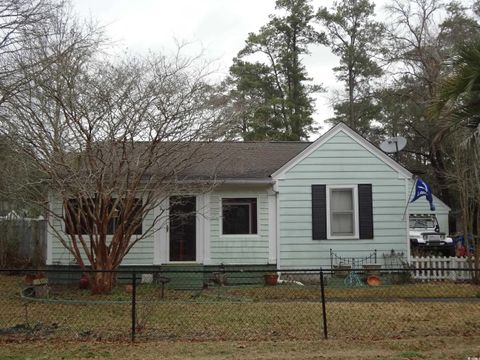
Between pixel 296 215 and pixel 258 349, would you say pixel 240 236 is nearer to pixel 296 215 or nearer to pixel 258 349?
pixel 296 215

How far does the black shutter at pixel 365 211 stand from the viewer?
46.4ft

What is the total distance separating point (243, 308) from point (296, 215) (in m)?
5.00

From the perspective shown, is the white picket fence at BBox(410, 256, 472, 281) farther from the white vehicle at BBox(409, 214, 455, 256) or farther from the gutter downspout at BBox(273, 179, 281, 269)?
the white vehicle at BBox(409, 214, 455, 256)

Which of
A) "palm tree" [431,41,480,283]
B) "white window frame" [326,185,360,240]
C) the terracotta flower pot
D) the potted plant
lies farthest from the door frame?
"palm tree" [431,41,480,283]

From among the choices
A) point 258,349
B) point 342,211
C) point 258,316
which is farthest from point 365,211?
point 258,349

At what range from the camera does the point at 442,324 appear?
27.4ft

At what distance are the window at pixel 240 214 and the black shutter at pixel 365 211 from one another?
2.79m

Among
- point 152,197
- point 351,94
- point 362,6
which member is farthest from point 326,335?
point 362,6

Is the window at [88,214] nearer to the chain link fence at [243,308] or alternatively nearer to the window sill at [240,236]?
the chain link fence at [243,308]

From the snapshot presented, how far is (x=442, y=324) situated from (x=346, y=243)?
230 inches

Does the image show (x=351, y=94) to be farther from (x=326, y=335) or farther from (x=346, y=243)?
(x=326, y=335)

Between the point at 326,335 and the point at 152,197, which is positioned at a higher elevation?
the point at 152,197

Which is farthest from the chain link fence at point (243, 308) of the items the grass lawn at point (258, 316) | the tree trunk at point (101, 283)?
the tree trunk at point (101, 283)

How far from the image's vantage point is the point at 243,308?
9586mm
